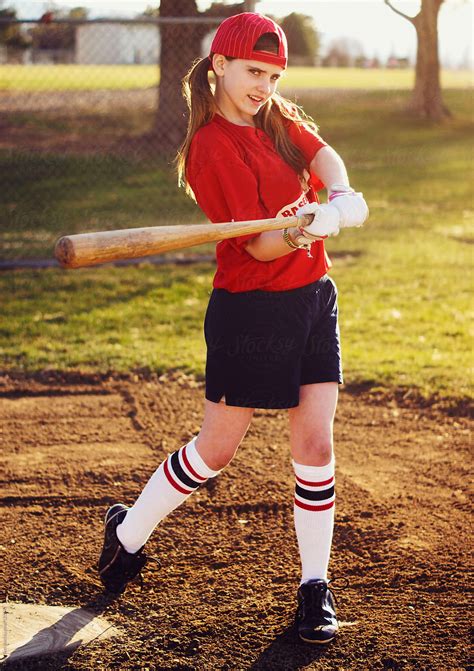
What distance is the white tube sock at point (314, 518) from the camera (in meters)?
2.75

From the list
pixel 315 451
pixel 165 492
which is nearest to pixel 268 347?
pixel 315 451

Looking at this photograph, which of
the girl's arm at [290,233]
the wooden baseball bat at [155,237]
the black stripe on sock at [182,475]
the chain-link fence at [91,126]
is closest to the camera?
the wooden baseball bat at [155,237]

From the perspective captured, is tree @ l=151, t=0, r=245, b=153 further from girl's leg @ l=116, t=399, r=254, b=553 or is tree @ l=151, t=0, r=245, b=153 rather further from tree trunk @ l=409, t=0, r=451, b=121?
girl's leg @ l=116, t=399, r=254, b=553

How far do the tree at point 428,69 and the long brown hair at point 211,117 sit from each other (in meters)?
14.7

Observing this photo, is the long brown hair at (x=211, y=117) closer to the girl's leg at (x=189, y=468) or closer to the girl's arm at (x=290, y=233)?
the girl's arm at (x=290, y=233)

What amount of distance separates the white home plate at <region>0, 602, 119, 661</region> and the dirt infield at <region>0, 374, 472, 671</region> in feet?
0.14

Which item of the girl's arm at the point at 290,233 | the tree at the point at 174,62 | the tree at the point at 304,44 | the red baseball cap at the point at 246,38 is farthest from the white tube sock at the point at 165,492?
the tree at the point at 304,44

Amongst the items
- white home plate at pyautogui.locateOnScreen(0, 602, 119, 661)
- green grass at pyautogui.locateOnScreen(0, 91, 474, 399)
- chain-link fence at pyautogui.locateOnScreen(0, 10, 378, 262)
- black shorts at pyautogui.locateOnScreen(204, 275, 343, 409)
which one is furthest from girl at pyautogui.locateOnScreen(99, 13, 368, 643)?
chain-link fence at pyautogui.locateOnScreen(0, 10, 378, 262)

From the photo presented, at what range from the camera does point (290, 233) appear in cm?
248

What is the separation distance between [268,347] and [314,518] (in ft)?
1.78

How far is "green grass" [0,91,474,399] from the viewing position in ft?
17.7

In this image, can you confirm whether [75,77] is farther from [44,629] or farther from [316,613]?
[316,613]

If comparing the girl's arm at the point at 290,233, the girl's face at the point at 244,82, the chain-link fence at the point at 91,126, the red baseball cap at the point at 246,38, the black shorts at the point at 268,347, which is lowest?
the chain-link fence at the point at 91,126

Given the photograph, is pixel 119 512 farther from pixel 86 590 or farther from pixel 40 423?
pixel 40 423
